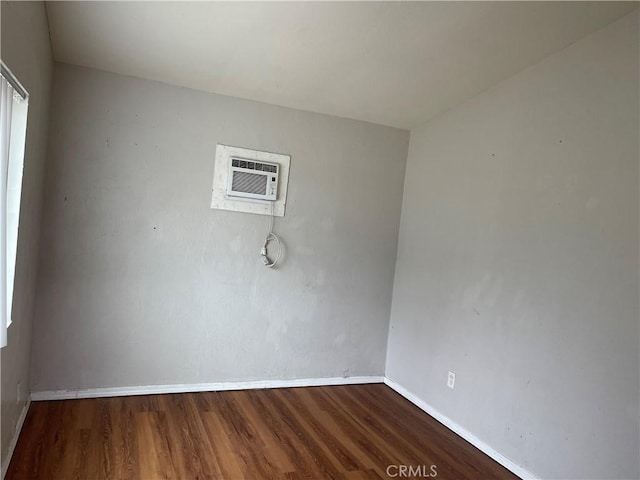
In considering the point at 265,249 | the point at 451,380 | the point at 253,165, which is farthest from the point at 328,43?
the point at 451,380

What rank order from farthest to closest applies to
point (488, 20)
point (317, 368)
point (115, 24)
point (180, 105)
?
1. point (317, 368)
2. point (180, 105)
3. point (115, 24)
4. point (488, 20)

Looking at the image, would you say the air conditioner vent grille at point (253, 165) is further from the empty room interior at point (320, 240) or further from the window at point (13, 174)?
the window at point (13, 174)

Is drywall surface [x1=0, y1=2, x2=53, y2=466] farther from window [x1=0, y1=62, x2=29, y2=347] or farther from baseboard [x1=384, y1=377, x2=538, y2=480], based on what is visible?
baseboard [x1=384, y1=377, x2=538, y2=480]

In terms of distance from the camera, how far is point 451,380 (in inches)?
121

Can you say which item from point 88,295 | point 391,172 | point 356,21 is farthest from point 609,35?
point 88,295

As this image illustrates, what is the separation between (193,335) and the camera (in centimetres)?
333

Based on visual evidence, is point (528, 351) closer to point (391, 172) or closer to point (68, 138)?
point (391, 172)

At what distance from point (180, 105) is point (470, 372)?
2.81 metres

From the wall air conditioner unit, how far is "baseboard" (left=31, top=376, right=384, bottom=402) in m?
1.50

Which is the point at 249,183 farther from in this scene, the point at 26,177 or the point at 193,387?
the point at 193,387

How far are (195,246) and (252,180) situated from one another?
68 centimetres

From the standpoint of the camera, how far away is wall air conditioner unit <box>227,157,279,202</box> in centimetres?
335

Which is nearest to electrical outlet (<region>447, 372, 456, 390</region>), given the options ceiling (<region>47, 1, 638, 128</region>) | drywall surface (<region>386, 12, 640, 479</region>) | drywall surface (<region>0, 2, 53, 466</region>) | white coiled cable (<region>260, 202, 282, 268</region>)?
drywall surface (<region>386, 12, 640, 479</region>)

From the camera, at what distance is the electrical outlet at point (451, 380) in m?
3.04
